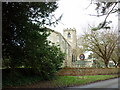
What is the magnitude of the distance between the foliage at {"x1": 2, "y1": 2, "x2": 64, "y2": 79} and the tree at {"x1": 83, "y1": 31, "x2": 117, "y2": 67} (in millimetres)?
12740

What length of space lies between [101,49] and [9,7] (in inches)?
654

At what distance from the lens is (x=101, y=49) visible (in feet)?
65.1

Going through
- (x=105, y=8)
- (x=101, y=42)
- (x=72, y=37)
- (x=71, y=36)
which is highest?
(x=71, y=36)

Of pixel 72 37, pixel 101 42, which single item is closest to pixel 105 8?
pixel 101 42

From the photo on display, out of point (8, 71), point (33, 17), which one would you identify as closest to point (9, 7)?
point (33, 17)

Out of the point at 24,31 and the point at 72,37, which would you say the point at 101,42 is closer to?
the point at 72,37

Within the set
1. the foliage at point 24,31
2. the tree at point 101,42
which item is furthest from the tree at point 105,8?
the tree at point 101,42

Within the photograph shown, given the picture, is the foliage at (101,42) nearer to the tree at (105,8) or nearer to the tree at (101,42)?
the tree at (101,42)

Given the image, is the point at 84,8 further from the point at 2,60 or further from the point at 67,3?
the point at 2,60

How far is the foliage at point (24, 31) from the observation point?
5.86m

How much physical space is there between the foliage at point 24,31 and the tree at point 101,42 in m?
12.7

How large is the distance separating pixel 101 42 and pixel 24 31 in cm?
1481

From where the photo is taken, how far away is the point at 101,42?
19.0 metres

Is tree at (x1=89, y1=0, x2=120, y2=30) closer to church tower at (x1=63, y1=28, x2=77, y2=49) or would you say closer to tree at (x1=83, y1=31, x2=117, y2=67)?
tree at (x1=83, y1=31, x2=117, y2=67)
